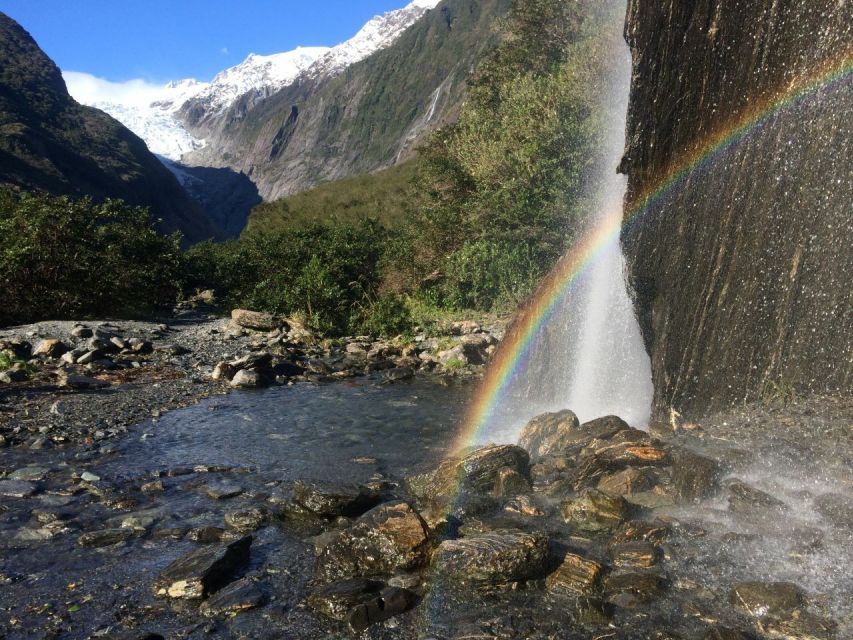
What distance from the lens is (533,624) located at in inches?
221

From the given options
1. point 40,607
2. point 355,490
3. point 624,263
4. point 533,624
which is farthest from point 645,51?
point 40,607

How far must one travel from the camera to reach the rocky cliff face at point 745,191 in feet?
30.2

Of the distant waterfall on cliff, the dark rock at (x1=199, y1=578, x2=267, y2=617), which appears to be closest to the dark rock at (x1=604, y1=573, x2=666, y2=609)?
the dark rock at (x1=199, y1=578, x2=267, y2=617)

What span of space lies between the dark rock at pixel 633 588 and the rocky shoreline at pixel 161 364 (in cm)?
920

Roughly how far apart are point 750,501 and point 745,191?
16.4ft

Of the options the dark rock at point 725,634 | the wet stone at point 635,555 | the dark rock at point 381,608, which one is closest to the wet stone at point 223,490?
the dark rock at point 381,608

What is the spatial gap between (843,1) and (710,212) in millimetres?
3387

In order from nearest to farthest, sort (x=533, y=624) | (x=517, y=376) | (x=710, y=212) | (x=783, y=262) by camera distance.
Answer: (x=533, y=624) → (x=783, y=262) → (x=710, y=212) → (x=517, y=376)

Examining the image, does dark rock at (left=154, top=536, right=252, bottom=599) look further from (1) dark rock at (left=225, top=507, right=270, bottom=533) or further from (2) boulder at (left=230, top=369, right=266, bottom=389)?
(2) boulder at (left=230, top=369, right=266, bottom=389)

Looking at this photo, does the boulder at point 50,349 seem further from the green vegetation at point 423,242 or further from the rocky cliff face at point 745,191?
the rocky cliff face at point 745,191

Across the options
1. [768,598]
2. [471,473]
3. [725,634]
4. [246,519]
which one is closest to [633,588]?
[725,634]

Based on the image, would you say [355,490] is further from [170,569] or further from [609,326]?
[609,326]

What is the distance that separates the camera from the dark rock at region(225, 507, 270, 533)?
781 cm

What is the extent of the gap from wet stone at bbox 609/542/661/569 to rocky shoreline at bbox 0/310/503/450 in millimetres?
9094
